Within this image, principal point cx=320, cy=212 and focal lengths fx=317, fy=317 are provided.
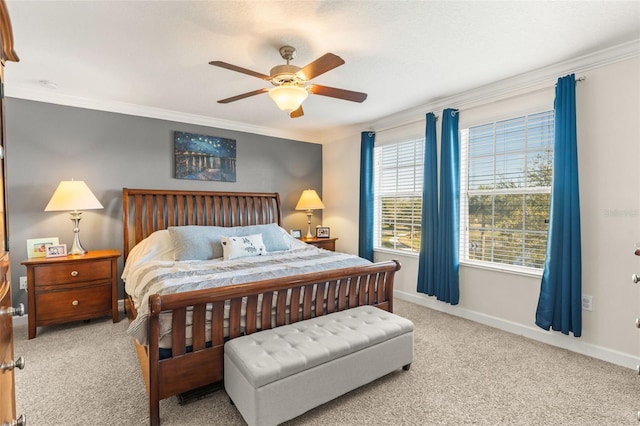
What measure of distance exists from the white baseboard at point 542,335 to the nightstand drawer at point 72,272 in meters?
3.61

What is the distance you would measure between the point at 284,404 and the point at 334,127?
3977 millimetres

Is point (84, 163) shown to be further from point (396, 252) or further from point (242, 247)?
point (396, 252)

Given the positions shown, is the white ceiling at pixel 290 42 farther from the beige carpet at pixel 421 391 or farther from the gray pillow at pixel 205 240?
the beige carpet at pixel 421 391

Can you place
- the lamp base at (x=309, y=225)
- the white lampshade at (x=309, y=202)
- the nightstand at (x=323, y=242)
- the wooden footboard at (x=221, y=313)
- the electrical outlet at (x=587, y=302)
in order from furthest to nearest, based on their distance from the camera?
the lamp base at (x=309, y=225)
the white lampshade at (x=309, y=202)
the nightstand at (x=323, y=242)
the electrical outlet at (x=587, y=302)
the wooden footboard at (x=221, y=313)

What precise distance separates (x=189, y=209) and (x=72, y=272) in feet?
4.51

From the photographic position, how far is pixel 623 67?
247 cm

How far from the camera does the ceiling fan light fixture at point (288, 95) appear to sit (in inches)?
88.0

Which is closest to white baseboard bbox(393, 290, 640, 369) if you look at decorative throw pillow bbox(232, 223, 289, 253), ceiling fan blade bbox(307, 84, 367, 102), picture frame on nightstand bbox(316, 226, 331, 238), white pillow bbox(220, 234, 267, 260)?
picture frame on nightstand bbox(316, 226, 331, 238)

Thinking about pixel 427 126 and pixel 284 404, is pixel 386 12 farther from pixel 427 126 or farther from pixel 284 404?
pixel 284 404

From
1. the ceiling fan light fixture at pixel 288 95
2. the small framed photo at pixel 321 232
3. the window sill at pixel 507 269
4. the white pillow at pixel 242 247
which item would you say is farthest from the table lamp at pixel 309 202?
the ceiling fan light fixture at pixel 288 95

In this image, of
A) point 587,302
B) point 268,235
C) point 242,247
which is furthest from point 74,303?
point 587,302

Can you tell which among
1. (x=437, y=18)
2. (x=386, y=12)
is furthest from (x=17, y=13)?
(x=437, y=18)

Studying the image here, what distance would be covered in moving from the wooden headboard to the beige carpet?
135 centimetres

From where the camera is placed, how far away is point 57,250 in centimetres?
318
